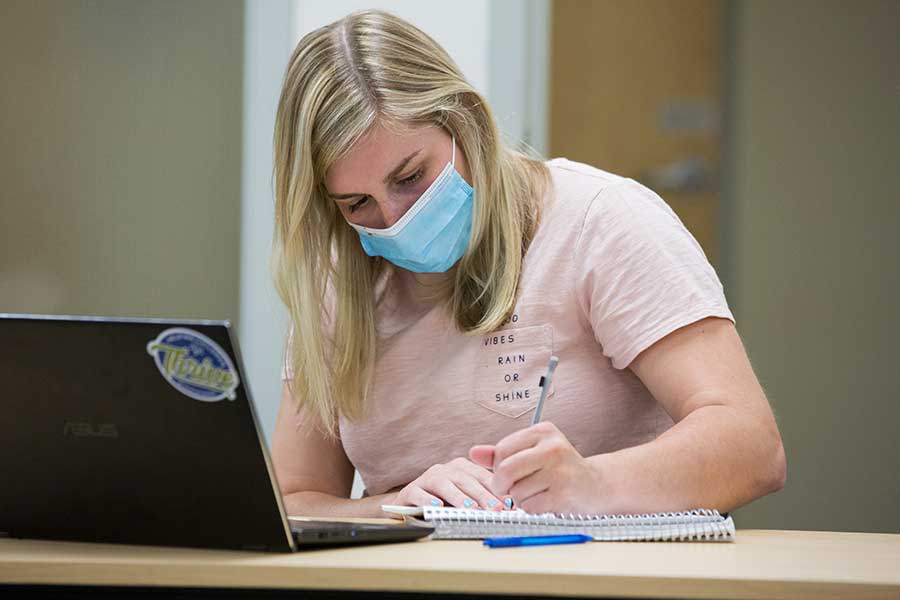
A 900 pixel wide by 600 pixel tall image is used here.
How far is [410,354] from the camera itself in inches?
59.4

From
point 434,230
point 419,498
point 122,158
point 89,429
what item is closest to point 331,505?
point 419,498

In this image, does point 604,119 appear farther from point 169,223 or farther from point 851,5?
point 169,223

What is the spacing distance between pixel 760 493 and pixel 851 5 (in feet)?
6.97

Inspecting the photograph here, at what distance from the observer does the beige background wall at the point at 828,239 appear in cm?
294

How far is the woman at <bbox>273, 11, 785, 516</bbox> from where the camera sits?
132 cm

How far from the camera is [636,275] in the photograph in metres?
1.34

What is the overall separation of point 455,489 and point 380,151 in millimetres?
445

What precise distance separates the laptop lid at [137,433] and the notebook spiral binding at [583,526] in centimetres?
18

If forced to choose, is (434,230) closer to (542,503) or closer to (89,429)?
(542,503)

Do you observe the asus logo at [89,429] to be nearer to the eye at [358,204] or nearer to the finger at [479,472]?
the finger at [479,472]

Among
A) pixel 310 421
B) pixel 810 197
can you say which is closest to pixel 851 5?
pixel 810 197

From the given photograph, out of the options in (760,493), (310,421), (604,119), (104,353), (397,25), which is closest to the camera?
(104,353)

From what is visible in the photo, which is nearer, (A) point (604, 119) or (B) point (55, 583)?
(B) point (55, 583)

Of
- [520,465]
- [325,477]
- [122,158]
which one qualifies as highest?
[122,158]
